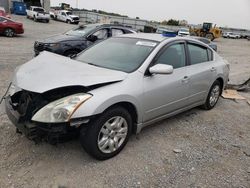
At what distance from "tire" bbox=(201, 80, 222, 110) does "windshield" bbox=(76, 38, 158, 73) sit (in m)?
1.98

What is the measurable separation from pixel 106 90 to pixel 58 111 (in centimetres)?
64

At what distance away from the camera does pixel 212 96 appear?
575 cm

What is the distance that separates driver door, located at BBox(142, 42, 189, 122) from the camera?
12.8ft

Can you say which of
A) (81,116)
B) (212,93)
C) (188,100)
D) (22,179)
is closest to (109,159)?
(81,116)

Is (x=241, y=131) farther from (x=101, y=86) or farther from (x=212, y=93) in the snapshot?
(x=101, y=86)

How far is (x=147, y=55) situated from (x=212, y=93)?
2.25 meters

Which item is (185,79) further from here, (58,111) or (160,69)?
(58,111)

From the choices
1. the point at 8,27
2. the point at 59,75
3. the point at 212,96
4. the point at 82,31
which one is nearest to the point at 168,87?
the point at 59,75

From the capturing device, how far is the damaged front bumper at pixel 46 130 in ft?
9.99

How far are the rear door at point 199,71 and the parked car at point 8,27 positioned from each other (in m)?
16.8

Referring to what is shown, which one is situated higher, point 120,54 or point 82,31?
point 120,54

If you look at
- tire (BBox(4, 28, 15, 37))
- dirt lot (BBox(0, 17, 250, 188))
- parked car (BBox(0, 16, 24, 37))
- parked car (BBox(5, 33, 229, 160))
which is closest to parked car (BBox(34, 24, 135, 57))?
parked car (BBox(5, 33, 229, 160))

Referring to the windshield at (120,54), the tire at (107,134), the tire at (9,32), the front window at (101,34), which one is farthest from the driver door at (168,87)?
the tire at (9,32)

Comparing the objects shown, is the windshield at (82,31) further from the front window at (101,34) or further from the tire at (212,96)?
the tire at (212,96)
